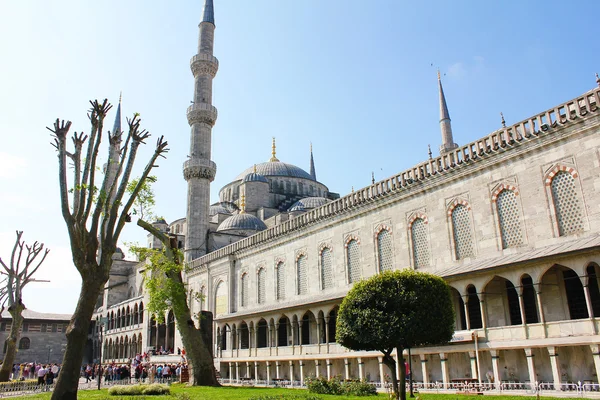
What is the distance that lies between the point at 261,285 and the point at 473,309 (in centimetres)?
1436

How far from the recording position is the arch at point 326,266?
24.9m

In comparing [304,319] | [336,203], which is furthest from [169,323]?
[336,203]

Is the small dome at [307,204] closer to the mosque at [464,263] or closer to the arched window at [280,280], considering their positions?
the mosque at [464,263]

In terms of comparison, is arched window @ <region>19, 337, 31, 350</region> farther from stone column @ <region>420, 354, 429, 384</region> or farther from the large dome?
stone column @ <region>420, 354, 429, 384</region>

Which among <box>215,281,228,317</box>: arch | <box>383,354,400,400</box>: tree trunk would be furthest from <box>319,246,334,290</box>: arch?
<box>383,354,400,400</box>: tree trunk

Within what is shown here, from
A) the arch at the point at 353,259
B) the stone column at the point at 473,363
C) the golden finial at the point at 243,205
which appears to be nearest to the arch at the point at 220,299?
the arch at the point at 353,259

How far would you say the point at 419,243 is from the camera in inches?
810

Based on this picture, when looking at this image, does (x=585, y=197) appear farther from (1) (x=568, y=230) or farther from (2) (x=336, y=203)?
(2) (x=336, y=203)

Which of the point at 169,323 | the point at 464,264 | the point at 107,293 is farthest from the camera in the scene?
the point at 107,293

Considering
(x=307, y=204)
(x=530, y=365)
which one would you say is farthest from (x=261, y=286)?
(x=530, y=365)

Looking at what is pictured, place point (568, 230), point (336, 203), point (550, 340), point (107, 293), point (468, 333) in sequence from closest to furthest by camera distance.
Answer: point (550, 340)
point (568, 230)
point (468, 333)
point (336, 203)
point (107, 293)

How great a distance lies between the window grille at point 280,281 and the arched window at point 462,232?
11665 mm

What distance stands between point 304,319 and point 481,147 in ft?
42.0

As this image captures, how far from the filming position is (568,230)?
15578 mm
